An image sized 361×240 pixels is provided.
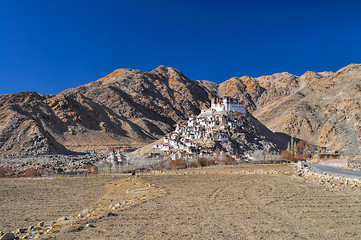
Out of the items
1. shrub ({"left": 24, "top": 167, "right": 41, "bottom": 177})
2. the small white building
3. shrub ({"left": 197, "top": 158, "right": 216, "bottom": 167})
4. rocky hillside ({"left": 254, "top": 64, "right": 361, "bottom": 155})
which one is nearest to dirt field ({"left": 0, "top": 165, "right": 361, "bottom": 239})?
shrub ({"left": 24, "top": 167, "right": 41, "bottom": 177})

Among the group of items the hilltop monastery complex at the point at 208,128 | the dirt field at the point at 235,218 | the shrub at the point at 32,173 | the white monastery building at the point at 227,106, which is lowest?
the dirt field at the point at 235,218

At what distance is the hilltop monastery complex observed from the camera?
246 ft

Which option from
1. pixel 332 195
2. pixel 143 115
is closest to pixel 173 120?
pixel 143 115

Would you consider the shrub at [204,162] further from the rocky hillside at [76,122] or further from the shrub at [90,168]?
the rocky hillside at [76,122]

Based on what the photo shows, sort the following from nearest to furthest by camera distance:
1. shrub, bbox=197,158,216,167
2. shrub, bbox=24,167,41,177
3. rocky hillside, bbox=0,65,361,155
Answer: shrub, bbox=24,167,41,177
shrub, bbox=197,158,216,167
rocky hillside, bbox=0,65,361,155

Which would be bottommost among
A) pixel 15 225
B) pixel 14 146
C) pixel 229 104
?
pixel 15 225

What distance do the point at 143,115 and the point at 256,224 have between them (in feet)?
518

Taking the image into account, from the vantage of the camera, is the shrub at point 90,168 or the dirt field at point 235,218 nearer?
the dirt field at point 235,218

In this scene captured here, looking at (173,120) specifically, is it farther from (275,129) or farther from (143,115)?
(275,129)

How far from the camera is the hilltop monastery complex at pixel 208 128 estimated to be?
246ft

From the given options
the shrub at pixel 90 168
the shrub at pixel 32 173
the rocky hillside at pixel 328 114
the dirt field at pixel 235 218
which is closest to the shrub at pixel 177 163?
the shrub at pixel 90 168

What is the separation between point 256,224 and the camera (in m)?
11.6

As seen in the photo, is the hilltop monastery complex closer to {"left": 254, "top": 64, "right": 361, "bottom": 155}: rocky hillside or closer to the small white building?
the small white building

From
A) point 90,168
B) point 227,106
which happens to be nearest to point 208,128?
point 227,106
